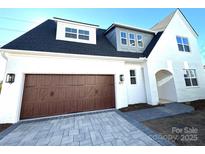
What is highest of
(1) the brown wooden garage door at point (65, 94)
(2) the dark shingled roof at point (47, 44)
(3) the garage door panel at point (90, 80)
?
(2) the dark shingled roof at point (47, 44)

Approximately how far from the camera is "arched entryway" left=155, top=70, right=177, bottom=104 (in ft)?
28.2

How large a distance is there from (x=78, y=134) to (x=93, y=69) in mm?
3974

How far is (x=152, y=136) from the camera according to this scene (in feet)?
11.2

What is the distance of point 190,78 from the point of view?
9234 millimetres

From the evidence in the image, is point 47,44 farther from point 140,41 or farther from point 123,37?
point 140,41

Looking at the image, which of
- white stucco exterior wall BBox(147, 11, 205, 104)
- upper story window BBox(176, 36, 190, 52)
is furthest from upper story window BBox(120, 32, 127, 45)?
upper story window BBox(176, 36, 190, 52)

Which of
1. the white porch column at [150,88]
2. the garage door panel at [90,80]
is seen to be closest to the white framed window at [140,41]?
the white porch column at [150,88]

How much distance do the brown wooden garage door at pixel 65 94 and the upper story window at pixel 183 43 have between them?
780 cm

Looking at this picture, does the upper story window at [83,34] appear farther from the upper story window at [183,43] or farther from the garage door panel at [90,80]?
the upper story window at [183,43]

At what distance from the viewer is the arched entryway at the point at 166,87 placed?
28.2 ft

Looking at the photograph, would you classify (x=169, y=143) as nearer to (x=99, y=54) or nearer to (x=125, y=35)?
(x=99, y=54)

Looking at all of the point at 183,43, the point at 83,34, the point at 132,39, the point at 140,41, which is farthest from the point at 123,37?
the point at 183,43
